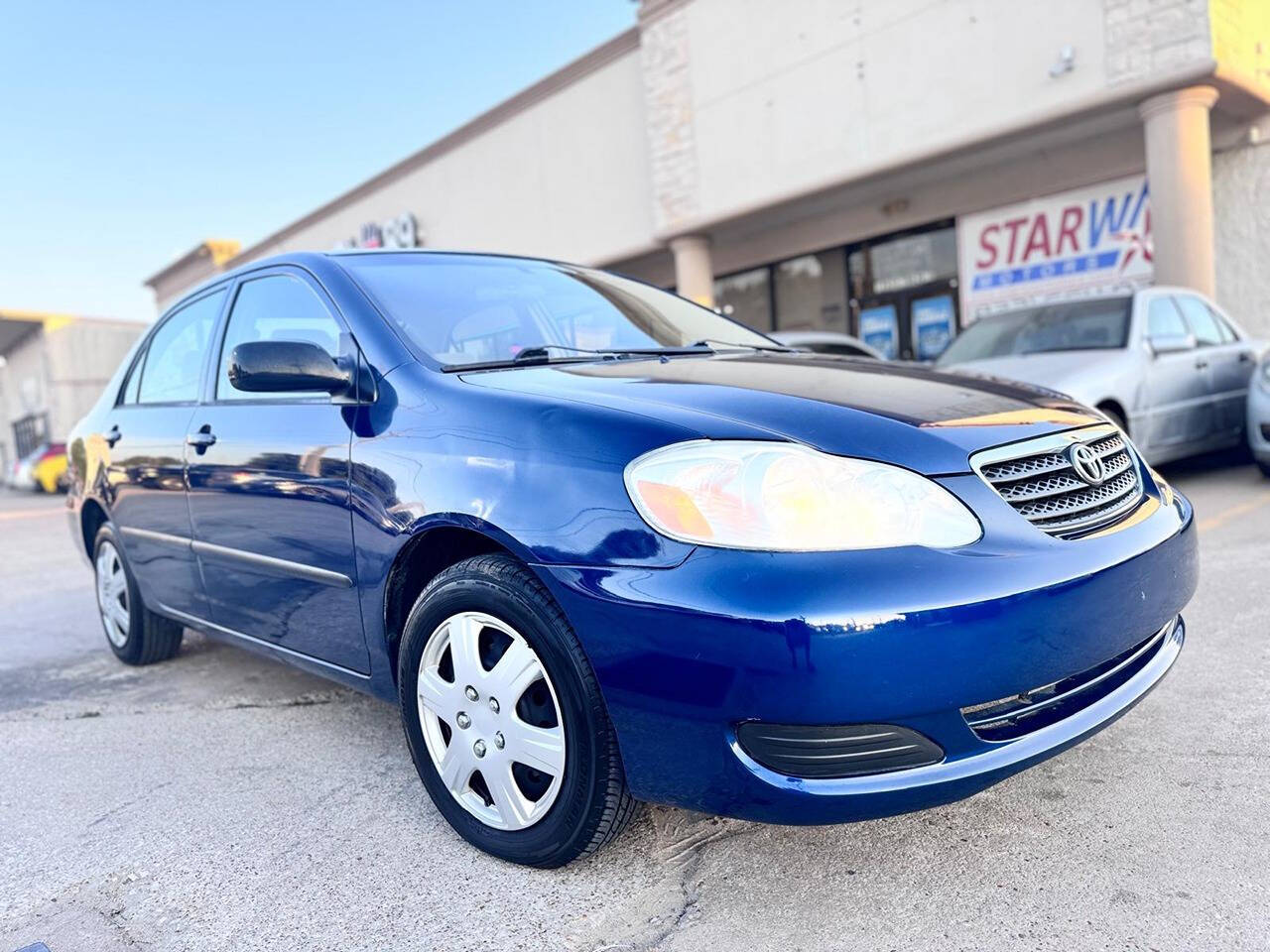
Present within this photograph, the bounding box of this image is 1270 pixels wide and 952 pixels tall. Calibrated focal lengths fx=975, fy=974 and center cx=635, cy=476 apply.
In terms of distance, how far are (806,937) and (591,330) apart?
6.05 ft

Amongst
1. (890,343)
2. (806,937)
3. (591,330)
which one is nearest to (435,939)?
(806,937)

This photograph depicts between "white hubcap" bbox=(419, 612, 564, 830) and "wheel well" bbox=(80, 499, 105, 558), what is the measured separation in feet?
8.85

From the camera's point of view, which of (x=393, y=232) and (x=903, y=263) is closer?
(x=903, y=263)

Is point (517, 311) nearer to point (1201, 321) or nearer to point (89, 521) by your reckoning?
point (89, 521)

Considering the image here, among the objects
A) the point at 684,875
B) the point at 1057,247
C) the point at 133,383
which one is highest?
the point at 1057,247

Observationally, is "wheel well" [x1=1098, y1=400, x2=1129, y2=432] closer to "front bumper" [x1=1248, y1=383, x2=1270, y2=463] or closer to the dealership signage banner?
"front bumper" [x1=1248, y1=383, x2=1270, y2=463]

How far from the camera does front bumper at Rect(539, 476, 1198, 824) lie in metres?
1.72

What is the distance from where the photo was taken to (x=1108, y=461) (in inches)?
92.7

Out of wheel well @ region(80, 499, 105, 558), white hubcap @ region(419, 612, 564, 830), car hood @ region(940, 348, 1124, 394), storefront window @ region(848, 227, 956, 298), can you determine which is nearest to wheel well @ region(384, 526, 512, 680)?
white hubcap @ region(419, 612, 564, 830)

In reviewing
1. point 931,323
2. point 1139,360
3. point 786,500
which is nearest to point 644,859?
point 786,500

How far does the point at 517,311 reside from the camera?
9.86 ft

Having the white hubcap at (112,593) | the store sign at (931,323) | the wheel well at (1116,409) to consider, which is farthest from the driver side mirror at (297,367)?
the store sign at (931,323)

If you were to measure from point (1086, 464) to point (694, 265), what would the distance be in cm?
1276

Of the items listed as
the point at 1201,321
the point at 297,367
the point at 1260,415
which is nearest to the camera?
the point at 297,367
